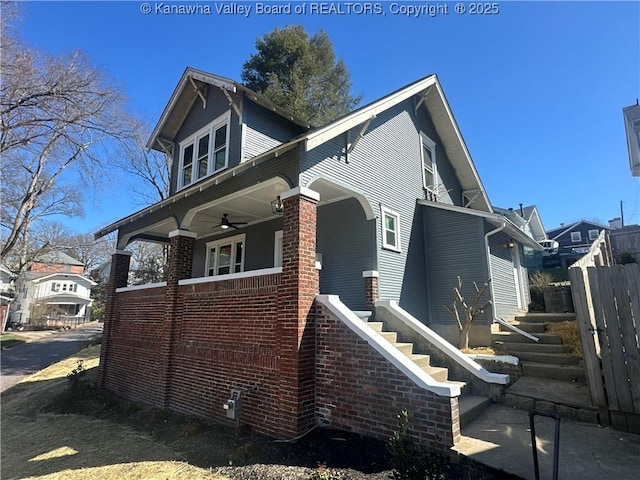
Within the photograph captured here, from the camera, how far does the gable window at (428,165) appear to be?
11539mm

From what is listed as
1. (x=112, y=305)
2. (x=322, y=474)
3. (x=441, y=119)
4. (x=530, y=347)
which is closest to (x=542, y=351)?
(x=530, y=347)

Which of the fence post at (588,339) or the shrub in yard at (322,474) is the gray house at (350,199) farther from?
the shrub in yard at (322,474)

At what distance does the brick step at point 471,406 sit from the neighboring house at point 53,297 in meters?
45.6

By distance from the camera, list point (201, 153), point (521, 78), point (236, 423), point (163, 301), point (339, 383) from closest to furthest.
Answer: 1. point (339, 383)
2. point (236, 423)
3. point (163, 301)
4. point (521, 78)
5. point (201, 153)

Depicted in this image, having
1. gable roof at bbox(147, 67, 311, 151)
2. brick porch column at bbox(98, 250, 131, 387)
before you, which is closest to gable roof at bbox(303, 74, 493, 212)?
gable roof at bbox(147, 67, 311, 151)

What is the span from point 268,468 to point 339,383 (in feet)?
5.00

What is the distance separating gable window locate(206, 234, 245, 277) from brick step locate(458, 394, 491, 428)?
7.77m

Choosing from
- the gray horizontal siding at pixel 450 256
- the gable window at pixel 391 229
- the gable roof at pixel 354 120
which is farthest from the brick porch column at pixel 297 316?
the gray horizontal siding at pixel 450 256

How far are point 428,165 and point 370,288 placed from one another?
19.6 ft

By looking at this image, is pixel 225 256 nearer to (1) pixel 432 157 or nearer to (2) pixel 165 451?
(2) pixel 165 451

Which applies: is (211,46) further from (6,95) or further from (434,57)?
(6,95)

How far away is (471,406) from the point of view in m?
5.45

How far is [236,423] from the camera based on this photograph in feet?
19.6

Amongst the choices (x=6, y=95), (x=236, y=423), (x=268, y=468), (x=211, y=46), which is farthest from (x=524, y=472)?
(x=6, y=95)
